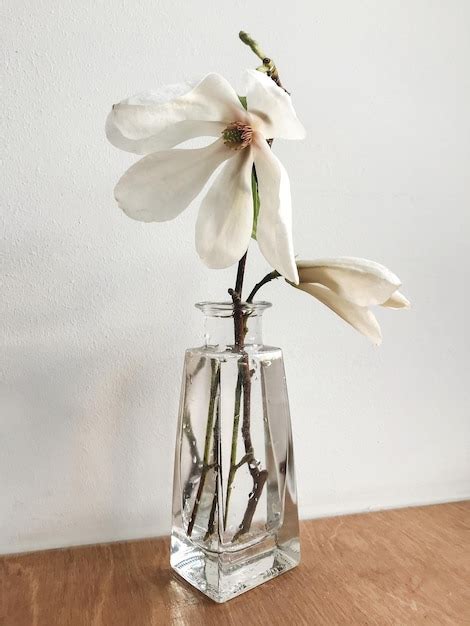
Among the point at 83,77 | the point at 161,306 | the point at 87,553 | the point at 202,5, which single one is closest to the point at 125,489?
the point at 87,553

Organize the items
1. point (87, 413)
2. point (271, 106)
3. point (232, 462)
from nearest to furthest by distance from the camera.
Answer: point (271, 106)
point (232, 462)
point (87, 413)

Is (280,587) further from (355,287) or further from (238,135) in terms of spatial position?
(238,135)

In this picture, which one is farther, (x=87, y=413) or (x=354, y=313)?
(x=87, y=413)

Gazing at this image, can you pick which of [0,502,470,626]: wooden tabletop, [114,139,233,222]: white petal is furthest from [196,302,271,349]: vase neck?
[0,502,470,626]: wooden tabletop

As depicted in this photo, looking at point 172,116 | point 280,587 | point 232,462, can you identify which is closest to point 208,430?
point 232,462

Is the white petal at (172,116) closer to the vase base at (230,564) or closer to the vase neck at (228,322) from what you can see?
the vase neck at (228,322)

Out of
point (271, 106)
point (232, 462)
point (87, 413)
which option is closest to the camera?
point (271, 106)

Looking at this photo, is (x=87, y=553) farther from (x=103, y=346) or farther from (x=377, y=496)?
(x=377, y=496)
